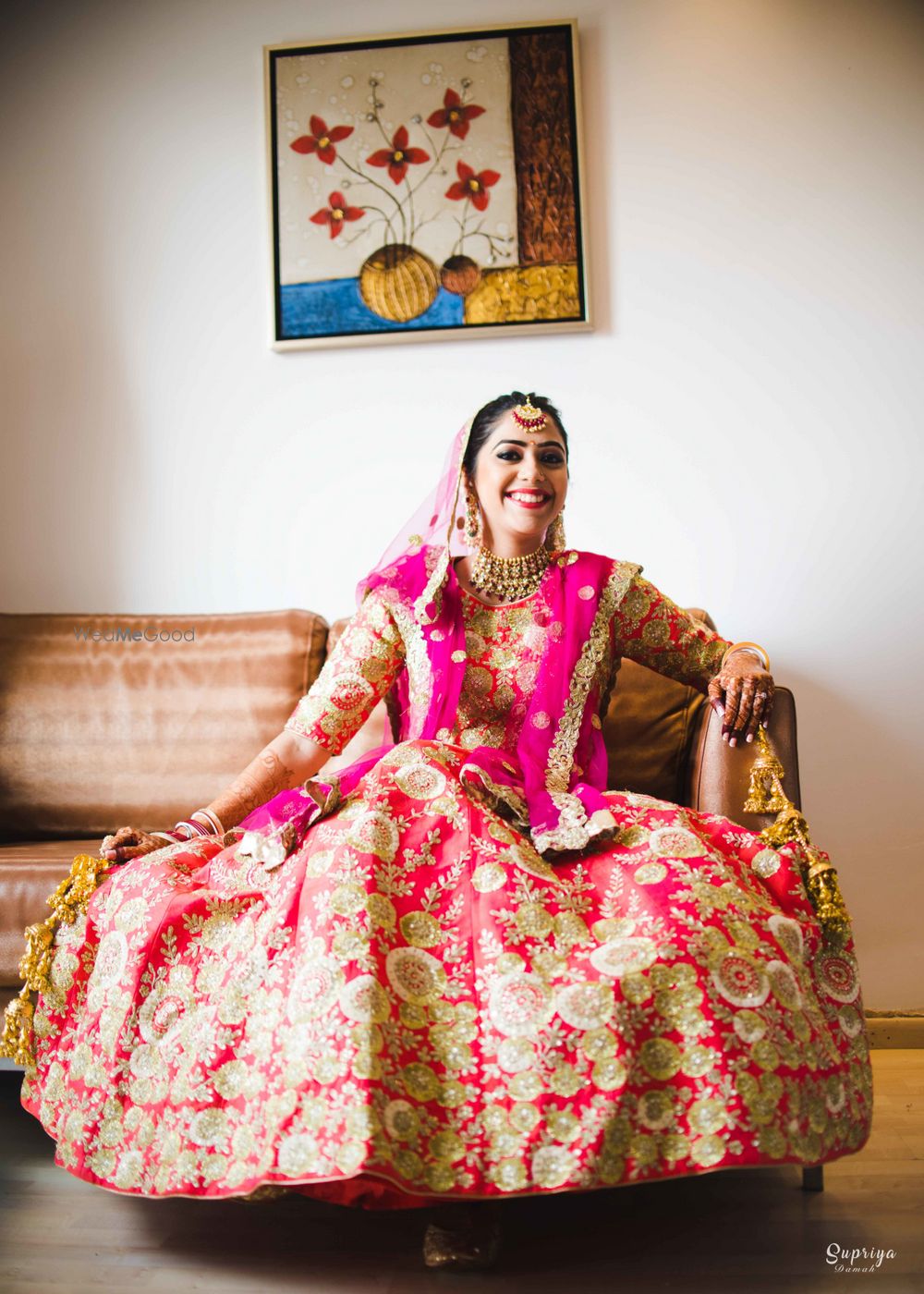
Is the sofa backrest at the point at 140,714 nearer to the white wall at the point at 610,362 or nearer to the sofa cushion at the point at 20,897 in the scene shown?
the white wall at the point at 610,362

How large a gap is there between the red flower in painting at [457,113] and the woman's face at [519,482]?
1139 millimetres

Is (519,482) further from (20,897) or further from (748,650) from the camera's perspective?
(20,897)

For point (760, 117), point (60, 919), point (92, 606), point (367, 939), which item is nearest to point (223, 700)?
point (92, 606)

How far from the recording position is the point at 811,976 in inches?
60.1

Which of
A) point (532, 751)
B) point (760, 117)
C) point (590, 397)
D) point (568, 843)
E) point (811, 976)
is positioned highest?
point (760, 117)

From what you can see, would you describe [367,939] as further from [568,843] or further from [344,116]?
[344,116]

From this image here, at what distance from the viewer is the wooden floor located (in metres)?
1.45

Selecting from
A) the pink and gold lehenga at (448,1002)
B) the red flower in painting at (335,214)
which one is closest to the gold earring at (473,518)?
the pink and gold lehenga at (448,1002)

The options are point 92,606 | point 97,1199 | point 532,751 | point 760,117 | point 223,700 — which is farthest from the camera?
point 92,606

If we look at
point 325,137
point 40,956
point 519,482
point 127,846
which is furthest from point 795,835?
point 325,137

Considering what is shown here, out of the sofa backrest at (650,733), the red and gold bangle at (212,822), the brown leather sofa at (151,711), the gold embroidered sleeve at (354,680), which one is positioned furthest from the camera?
the brown leather sofa at (151,711)

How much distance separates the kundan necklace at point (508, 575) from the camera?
206cm

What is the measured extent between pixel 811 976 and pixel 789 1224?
0.40 metres

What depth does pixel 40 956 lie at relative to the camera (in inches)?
67.9
